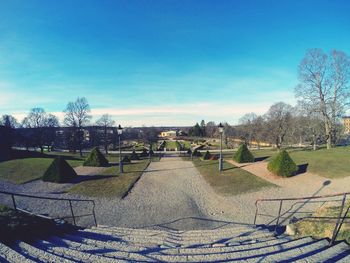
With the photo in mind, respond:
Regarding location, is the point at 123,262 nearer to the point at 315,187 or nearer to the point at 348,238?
the point at 348,238

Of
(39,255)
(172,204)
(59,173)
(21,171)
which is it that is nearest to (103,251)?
(39,255)

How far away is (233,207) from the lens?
11.3 meters

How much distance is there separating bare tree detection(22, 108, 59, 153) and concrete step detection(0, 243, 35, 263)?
150 feet

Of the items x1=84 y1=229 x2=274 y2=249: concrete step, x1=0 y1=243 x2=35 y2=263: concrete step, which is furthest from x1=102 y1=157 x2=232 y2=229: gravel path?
x1=0 y1=243 x2=35 y2=263: concrete step

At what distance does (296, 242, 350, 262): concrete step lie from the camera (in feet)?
14.1

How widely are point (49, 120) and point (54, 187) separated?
1849 inches

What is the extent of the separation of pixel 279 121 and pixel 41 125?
50.7 meters

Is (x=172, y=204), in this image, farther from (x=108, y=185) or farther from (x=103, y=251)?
(x=103, y=251)

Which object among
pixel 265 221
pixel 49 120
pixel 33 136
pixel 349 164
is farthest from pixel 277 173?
pixel 49 120

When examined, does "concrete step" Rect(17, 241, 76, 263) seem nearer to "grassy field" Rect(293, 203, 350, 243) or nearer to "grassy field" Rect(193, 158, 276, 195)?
"grassy field" Rect(293, 203, 350, 243)

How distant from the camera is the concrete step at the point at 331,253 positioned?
430 cm

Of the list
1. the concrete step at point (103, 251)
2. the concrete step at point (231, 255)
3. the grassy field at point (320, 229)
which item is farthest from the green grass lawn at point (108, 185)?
the grassy field at point (320, 229)

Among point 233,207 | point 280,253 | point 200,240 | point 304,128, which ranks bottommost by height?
point 233,207

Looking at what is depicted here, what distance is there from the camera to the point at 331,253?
15.2ft
